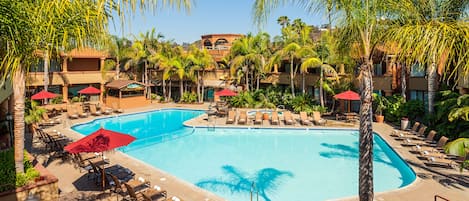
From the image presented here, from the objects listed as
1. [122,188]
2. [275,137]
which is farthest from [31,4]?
[275,137]

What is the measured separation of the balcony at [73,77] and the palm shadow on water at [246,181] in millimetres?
22789

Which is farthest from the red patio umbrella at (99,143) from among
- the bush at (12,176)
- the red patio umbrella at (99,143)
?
the bush at (12,176)

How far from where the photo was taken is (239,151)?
18219 mm

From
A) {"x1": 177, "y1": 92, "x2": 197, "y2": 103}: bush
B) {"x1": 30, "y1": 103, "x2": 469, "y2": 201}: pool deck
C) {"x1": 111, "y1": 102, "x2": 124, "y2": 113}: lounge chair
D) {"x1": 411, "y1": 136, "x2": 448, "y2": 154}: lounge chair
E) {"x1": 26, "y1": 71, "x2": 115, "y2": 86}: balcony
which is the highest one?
{"x1": 26, "y1": 71, "x2": 115, "y2": 86}: balcony

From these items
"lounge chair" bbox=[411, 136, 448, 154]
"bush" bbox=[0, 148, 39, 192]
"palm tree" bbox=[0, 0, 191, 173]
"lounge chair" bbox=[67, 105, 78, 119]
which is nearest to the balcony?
"lounge chair" bbox=[67, 105, 78, 119]

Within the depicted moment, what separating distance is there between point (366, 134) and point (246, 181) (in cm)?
804

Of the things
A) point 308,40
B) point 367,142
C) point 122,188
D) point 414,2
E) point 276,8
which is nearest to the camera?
point 276,8

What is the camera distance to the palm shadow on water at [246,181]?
41.2 feet

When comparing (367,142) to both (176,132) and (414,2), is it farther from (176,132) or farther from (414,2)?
(176,132)

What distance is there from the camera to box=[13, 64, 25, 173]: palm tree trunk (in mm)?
8227

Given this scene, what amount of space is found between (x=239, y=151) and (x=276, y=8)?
14433 millimetres

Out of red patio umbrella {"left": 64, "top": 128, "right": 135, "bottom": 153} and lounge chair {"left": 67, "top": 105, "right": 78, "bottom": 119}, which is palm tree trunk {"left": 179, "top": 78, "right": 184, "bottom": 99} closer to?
lounge chair {"left": 67, "top": 105, "right": 78, "bottom": 119}

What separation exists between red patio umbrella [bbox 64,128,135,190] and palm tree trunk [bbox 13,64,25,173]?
1520mm

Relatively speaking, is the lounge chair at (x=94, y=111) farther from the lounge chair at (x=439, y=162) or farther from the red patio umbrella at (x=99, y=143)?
the lounge chair at (x=439, y=162)
